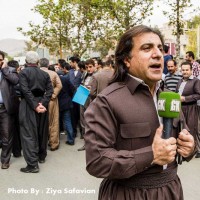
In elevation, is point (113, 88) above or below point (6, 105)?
above

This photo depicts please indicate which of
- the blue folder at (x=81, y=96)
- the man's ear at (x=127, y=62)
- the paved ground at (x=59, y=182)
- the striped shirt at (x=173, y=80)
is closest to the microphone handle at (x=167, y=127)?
the man's ear at (x=127, y=62)

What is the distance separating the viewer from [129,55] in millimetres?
2021

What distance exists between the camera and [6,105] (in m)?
5.55

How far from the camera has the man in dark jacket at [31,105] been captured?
5465 millimetres

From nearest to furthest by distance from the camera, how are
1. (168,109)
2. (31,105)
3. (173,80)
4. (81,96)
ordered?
(168,109)
(31,105)
(173,80)
(81,96)

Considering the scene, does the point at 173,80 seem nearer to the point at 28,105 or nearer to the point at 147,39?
the point at 28,105

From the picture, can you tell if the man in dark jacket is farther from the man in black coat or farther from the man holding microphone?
the man holding microphone

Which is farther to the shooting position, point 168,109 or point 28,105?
point 28,105

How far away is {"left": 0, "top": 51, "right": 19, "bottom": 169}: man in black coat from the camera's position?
551 cm

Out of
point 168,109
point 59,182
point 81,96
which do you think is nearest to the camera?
point 168,109

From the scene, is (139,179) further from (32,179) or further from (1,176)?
(1,176)

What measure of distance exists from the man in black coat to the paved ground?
36 centimetres

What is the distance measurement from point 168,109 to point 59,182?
3.60m

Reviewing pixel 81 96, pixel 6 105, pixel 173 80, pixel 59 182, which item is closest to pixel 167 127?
pixel 59 182
